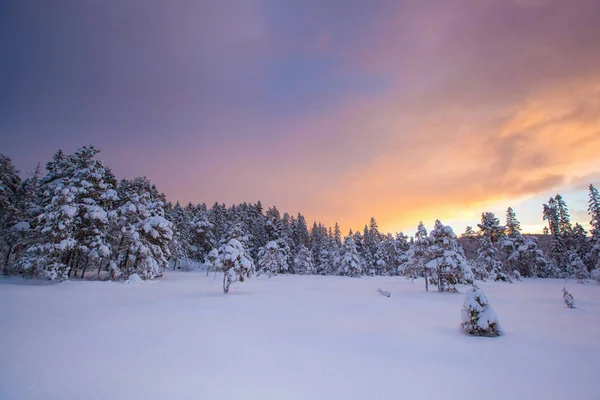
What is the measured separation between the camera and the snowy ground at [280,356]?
6.38m

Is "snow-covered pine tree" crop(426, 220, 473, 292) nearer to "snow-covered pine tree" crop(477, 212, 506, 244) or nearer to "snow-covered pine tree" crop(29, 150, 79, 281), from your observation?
"snow-covered pine tree" crop(477, 212, 506, 244)

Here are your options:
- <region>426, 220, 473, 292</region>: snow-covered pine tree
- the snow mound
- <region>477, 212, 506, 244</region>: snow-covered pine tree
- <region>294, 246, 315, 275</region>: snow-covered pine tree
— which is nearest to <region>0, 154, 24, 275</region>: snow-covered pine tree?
the snow mound

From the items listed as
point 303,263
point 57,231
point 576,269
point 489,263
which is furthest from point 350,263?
point 57,231

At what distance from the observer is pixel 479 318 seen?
37.5ft

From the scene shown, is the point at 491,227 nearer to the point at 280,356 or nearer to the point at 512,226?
the point at 512,226

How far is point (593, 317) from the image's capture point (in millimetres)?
15180

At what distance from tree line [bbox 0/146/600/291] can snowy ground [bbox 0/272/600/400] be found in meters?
12.5

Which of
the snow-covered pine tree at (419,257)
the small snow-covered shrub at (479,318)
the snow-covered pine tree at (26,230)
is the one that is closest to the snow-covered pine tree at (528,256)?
the snow-covered pine tree at (419,257)

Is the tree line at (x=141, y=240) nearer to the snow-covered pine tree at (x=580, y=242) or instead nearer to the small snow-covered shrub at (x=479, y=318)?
the snow-covered pine tree at (x=580, y=242)

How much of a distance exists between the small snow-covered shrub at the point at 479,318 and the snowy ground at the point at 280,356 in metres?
0.62

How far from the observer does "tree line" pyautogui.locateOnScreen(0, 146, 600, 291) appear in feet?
86.3

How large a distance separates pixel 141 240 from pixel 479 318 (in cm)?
3475

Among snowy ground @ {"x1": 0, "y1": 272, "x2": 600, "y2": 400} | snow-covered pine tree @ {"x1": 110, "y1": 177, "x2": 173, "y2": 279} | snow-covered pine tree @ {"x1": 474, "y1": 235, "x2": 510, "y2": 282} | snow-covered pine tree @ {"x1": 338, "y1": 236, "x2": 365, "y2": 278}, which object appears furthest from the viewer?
snow-covered pine tree @ {"x1": 338, "y1": 236, "x2": 365, "y2": 278}

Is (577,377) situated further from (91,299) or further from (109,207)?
(109,207)
